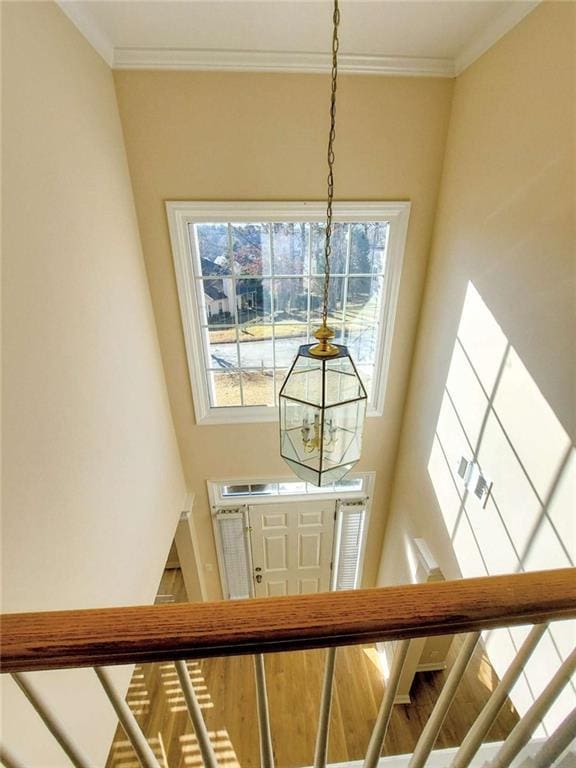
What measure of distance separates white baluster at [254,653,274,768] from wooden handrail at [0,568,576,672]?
94 mm

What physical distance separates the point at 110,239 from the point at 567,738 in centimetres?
252

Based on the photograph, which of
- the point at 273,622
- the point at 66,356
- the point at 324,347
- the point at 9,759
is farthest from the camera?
the point at 66,356

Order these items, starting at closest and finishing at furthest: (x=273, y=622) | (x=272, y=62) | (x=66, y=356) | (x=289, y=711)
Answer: (x=273, y=622) → (x=66, y=356) → (x=272, y=62) → (x=289, y=711)

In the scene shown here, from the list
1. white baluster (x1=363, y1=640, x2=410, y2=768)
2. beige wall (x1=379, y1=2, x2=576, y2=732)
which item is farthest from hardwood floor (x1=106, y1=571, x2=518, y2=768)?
white baluster (x1=363, y1=640, x2=410, y2=768)

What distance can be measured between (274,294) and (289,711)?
352cm

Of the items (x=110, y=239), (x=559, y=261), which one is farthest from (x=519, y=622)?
(x=110, y=239)

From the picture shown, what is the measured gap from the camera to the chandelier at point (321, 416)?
1.54m

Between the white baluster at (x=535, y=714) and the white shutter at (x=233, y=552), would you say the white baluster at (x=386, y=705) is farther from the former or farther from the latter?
the white shutter at (x=233, y=552)

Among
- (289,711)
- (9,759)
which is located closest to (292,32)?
(9,759)

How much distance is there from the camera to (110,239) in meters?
1.98

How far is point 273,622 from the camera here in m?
0.52

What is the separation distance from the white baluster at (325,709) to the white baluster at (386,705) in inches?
3.4

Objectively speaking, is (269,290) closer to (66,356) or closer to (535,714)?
(66,356)

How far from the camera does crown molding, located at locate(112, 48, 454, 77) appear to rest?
1.93 m
